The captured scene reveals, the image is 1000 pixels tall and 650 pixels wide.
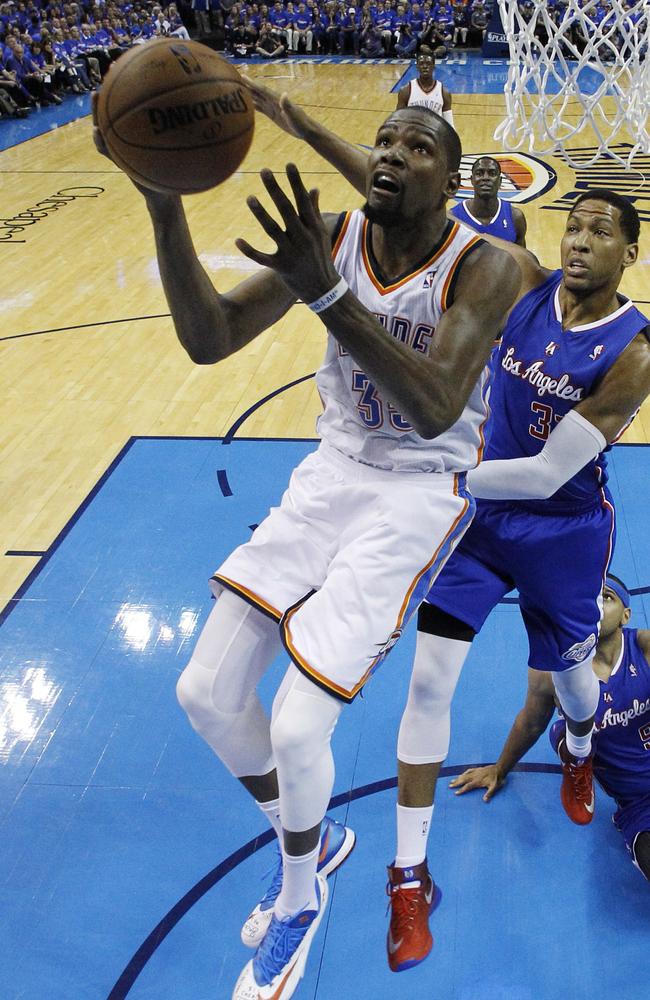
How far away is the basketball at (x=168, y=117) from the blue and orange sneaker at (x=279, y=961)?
197 cm

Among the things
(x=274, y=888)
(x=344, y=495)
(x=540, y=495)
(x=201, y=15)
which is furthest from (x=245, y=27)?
(x=274, y=888)

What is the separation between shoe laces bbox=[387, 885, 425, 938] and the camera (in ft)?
9.30

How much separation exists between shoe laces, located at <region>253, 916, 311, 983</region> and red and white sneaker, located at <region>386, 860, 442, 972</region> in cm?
31

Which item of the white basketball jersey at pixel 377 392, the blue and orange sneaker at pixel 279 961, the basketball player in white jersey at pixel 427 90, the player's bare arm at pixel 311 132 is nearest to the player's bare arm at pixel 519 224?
the player's bare arm at pixel 311 132

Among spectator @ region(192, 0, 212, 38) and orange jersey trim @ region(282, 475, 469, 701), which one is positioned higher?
orange jersey trim @ region(282, 475, 469, 701)

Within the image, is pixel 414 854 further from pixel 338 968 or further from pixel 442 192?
pixel 442 192

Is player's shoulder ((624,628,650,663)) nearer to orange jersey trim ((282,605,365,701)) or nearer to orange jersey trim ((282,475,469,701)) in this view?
orange jersey trim ((282,475,469,701))

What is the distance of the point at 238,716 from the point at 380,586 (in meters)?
0.56

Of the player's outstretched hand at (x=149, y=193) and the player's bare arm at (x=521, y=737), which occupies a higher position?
the player's outstretched hand at (x=149, y=193)

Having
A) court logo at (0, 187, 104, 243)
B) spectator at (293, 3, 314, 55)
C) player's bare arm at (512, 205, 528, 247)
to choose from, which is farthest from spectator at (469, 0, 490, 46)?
player's bare arm at (512, 205, 528, 247)

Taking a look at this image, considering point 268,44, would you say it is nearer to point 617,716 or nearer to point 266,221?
point 617,716

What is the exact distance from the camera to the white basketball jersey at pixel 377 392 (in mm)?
2422

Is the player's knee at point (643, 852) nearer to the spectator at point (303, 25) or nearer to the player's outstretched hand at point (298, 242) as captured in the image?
the player's outstretched hand at point (298, 242)

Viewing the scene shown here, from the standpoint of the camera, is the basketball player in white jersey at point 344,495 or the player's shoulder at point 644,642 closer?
the basketball player in white jersey at point 344,495
